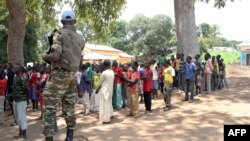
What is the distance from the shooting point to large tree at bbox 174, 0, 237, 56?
14.2 meters

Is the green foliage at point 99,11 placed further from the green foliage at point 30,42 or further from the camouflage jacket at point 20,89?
the green foliage at point 30,42

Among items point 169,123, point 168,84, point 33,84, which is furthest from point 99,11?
point 169,123

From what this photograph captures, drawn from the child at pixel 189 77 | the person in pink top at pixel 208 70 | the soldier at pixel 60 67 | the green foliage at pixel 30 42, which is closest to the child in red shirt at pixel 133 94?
the child at pixel 189 77

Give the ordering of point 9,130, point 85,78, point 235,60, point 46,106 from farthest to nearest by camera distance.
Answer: point 235,60
point 85,78
point 9,130
point 46,106

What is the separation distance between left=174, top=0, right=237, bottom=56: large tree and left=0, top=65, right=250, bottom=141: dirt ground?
9.90 feet

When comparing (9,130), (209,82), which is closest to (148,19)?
(209,82)

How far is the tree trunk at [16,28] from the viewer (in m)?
13.3

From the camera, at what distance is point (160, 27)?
52625 mm

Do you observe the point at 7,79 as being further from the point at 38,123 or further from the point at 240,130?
the point at 240,130

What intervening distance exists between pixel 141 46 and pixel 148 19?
4169 mm

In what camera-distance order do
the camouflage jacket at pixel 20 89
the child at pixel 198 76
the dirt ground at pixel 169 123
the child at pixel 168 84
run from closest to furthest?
1. the dirt ground at pixel 169 123
2. the camouflage jacket at pixel 20 89
3. the child at pixel 168 84
4. the child at pixel 198 76

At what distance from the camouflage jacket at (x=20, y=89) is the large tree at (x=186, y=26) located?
7.75 metres

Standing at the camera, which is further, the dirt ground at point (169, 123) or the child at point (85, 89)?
the child at point (85, 89)

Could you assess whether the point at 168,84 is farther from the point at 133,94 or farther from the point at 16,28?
the point at 16,28
